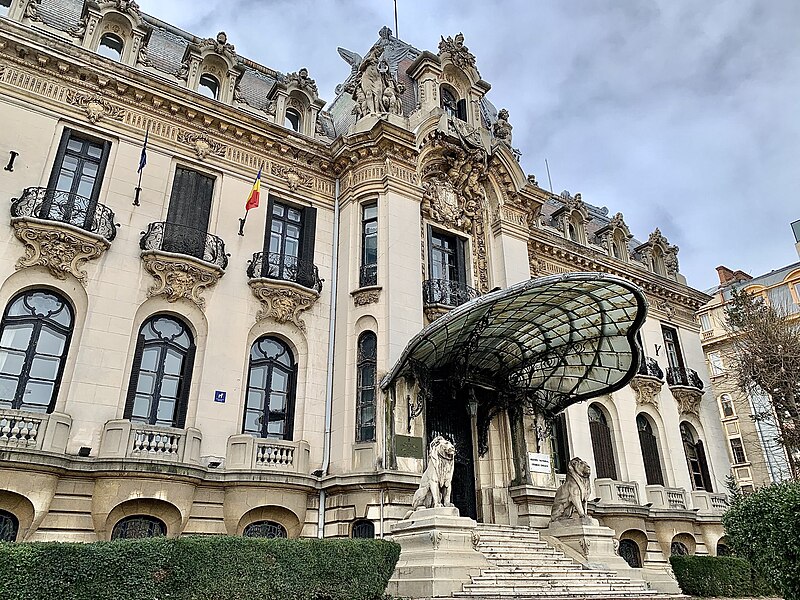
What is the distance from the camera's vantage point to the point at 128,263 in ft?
49.4

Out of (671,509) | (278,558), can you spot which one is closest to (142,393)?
(278,558)

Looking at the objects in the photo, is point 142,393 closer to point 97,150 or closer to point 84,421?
point 84,421

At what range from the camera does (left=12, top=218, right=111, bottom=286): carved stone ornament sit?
1379 cm

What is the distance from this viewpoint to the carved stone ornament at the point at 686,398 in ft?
83.7

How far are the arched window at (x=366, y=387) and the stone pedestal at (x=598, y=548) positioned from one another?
5.80 m

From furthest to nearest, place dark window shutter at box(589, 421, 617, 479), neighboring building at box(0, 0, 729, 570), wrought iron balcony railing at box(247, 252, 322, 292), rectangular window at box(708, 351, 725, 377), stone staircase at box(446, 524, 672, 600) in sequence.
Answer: rectangular window at box(708, 351, 725, 377)
dark window shutter at box(589, 421, 617, 479)
wrought iron balcony railing at box(247, 252, 322, 292)
neighboring building at box(0, 0, 729, 570)
stone staircase at box(446, 524, 672, 600)

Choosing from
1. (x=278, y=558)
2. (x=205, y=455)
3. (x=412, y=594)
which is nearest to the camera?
(x=278, y=558)

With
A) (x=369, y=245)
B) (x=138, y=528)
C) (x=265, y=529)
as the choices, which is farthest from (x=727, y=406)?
(x=138, y=528)

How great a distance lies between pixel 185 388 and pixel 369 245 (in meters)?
6.98

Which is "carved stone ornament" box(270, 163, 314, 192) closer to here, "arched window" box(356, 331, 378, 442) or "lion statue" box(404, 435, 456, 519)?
"arched window" box(356, 331, 378, 442)

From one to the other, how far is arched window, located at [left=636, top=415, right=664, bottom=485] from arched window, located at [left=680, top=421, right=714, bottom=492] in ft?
5.57

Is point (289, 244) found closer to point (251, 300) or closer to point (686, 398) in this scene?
point (251, 300)

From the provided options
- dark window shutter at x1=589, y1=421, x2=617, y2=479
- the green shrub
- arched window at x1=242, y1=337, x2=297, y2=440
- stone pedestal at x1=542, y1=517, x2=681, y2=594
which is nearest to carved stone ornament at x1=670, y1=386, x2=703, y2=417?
dark window shutter at x1=589, y1=421, x2=617, y2=479

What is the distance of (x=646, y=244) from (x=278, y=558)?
85.6 ft
